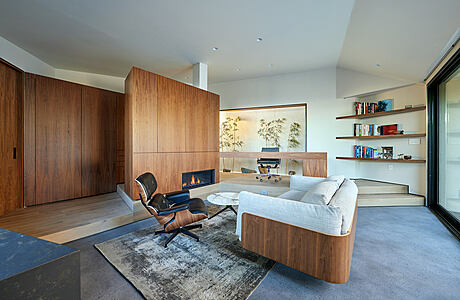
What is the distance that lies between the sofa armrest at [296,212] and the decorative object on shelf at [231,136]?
20.5 ft

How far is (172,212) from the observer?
7.95ft

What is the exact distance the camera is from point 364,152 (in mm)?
5223

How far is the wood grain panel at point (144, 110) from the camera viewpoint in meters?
3.59

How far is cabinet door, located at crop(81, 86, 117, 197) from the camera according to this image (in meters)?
4.36

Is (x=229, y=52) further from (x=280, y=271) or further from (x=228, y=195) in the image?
(x=280, y=271)

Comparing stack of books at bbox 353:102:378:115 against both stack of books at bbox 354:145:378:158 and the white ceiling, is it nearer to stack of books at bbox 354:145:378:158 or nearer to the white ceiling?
the white ceiling

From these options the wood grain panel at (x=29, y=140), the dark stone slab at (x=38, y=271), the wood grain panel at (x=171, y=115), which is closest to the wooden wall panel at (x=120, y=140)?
the wood grain panel at (x=29, y=140)

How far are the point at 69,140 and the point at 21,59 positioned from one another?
162 cm

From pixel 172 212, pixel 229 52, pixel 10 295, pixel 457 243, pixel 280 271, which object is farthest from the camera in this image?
pixel 229 52

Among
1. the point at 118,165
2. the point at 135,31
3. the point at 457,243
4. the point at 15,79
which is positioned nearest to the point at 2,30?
the point at 15,79

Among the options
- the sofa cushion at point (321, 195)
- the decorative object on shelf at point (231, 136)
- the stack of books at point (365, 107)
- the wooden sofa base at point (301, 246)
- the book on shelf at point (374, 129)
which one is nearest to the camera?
the wooden sofa base at point (301, 246)

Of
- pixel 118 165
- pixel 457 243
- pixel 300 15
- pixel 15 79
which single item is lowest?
pixel 457 243

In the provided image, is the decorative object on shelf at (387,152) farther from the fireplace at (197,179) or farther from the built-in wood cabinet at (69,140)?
the built-in wood cabinet at (69,140)

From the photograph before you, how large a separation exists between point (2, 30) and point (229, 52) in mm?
3703
